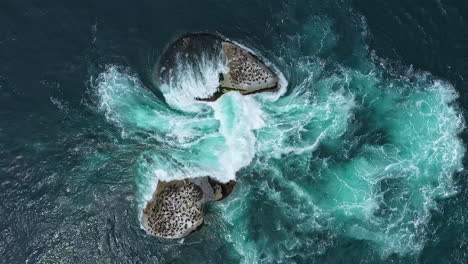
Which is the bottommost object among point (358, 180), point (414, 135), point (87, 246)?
point (87, 246)

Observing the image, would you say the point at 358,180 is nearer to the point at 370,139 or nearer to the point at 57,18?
the point at 370,139

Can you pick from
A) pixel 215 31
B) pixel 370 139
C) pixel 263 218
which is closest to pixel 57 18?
pixel 215 31

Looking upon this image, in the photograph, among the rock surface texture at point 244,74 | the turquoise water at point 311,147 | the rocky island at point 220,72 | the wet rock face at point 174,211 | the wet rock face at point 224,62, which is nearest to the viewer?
the wet rock face at point 174,211

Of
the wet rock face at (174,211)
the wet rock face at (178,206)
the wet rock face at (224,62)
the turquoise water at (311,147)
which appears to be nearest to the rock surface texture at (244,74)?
the wet rock face at (224,62)

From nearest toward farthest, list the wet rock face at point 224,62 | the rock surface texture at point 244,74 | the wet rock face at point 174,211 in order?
the wet rock face at point 174,211 → the wet rock face at point 224,62 → the rock surface texture at point 244,74

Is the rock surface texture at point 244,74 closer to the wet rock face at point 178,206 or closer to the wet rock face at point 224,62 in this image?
the wet rock face at point 224,62
